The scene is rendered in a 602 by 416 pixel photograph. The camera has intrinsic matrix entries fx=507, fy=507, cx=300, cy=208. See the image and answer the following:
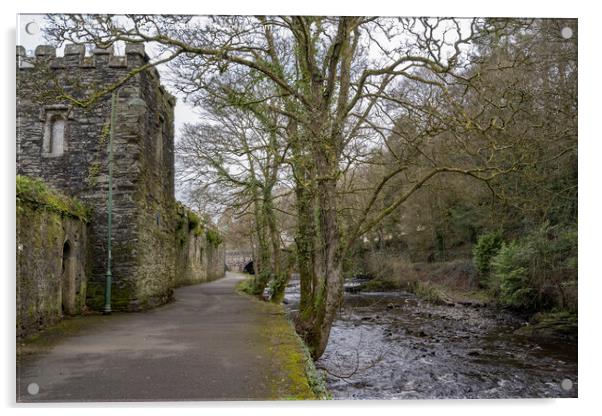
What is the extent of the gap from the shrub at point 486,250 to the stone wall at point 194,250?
35.5 feet

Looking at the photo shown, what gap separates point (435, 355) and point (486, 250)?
2482 mm

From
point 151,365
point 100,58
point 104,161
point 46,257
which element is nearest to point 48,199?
point 46,257

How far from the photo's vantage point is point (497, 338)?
10.2 m

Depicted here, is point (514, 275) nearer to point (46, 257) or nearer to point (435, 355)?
point (435, 355)

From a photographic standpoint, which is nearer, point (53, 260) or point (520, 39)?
point (520, 39)

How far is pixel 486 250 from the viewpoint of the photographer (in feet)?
27.9

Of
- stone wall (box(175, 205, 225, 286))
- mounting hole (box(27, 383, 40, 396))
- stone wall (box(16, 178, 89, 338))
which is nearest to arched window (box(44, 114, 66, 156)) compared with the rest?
stone wall (box(16, 178, 89, 338))

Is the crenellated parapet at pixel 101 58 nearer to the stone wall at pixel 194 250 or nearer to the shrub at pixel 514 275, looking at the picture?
the shrub at pixel 514 275

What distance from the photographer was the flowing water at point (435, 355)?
24.0ft

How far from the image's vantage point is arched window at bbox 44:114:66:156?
29.3 feet

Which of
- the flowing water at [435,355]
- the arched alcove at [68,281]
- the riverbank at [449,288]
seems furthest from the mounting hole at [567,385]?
the arched alcove at [68,281]

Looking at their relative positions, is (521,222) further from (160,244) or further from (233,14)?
(160,244)
